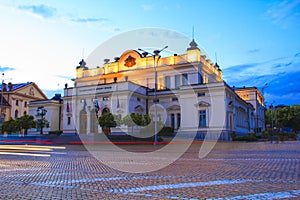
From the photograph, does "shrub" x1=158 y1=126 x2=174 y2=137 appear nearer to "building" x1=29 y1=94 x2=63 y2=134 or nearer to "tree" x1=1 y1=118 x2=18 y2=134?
"tree" x1=1 y1=118 x2=18 y2=134

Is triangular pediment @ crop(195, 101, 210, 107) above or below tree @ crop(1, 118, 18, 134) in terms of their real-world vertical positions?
above

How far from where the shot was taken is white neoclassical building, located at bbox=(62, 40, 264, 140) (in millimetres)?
39875

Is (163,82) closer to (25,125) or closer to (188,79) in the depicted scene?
(188,79)

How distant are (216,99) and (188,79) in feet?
31.9

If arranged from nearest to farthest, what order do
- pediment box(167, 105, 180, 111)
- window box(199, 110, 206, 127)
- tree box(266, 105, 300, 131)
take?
window box(199, 110, 206, 127) < pediment box(167, 105, 180, 111) < tree box(266, 105, 300, 131)

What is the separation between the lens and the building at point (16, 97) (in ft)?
232

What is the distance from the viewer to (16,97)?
73875mm

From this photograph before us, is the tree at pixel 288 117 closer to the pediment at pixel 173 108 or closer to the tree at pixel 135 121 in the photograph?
the pediment at pixel 173 108

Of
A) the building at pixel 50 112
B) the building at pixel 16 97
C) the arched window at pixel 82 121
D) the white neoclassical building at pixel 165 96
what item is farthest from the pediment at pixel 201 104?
the building at pixel 16 97

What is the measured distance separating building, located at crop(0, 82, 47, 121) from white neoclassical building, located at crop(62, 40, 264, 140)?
2542cm

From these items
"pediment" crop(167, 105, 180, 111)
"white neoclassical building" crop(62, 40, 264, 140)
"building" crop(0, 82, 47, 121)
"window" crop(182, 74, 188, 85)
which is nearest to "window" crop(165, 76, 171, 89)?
"white neoclassical building" crop(62, 40, 264, 140)

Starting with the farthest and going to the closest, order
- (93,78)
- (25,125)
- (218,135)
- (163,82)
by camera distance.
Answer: (93,78), (163,82), (25,125), (218,135)

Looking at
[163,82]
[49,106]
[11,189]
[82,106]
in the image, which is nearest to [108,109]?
[82,106]

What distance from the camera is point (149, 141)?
31.6 metres
